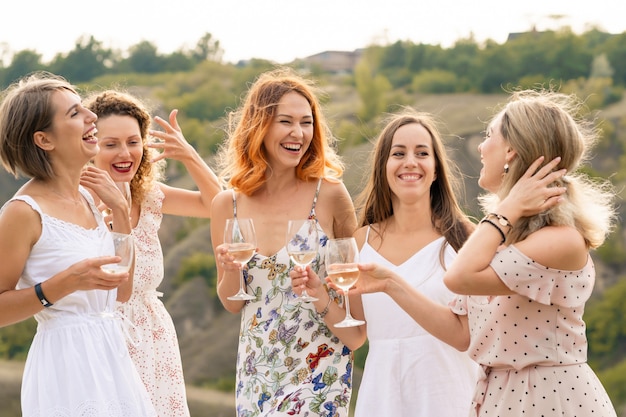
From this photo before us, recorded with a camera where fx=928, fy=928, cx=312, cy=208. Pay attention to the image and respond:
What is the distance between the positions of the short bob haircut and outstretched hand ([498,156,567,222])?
1789mm

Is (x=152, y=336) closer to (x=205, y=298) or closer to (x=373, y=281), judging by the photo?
(x=373, y=281)

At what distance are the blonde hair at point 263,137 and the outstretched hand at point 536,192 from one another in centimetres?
127

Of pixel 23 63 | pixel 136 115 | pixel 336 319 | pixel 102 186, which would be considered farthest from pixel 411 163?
pixel 23 63

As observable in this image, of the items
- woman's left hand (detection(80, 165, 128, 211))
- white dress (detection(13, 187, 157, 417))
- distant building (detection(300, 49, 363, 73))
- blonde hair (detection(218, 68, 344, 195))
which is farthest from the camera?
distant building (detection(300, 49, 363, 73))

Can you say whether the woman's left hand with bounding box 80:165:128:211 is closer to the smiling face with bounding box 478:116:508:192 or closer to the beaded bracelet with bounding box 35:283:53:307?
the beaded bracelet with bounding box 35:283:53:307

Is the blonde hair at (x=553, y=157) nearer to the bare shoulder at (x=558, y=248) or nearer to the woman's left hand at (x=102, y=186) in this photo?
the bare shoulder at (x=558, y=248)

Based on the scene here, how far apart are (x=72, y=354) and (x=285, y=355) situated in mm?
1027

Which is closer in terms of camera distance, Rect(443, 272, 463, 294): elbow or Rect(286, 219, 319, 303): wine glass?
Rect(443, 272, 463, 294): elbow

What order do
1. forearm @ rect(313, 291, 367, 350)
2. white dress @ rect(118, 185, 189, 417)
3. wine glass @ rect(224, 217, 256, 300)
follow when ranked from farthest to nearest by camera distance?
white dress @ rect(118, 185, 189, 417)
forearm @ rect(313, 291, 367, 350)
wine glass @ rect(224, 217, 256, 300)

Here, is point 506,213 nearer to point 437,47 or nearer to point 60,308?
point 60,308

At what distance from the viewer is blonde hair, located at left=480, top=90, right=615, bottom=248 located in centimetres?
333

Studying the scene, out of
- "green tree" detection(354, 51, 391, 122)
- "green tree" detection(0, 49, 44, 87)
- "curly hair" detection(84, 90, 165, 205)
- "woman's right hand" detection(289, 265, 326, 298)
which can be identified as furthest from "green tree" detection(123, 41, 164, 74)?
"woman's right hand" detection(289, 265, 326, 298)

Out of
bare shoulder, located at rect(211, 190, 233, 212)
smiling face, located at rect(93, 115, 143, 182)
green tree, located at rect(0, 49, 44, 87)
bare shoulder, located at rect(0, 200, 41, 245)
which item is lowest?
bare shoulder, located at rect(211, 190, 233, 212)

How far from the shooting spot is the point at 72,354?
139 inches
